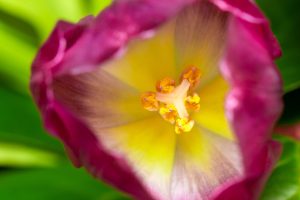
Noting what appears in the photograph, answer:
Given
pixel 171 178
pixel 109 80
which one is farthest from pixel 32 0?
pixel 171 178

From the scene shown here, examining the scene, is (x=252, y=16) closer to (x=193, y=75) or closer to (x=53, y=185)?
(x=193, y=75)

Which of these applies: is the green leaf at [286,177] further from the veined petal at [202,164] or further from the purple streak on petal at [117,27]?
the purple streak on petal at [117,27]

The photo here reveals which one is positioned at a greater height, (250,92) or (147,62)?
(147,62)

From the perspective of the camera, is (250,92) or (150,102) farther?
(150,102)

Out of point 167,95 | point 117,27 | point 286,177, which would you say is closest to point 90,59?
point 117,27

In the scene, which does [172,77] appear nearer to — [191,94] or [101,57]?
[191,94]

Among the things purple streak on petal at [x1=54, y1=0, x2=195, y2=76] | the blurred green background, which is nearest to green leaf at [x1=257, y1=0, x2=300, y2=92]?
the blurred green background

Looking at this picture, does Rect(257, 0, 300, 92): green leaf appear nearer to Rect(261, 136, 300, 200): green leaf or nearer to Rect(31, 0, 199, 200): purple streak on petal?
Rect(261, 136, 300, 200): green leaf
